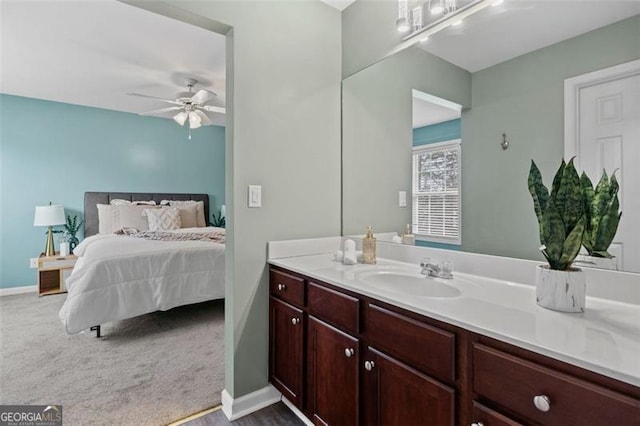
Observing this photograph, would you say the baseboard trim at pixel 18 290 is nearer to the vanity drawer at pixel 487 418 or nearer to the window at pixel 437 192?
the window at pixel 437 192

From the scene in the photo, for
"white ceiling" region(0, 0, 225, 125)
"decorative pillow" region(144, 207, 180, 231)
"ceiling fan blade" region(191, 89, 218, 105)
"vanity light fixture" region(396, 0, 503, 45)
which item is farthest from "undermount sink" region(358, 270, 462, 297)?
"decorative pillow" region(144, 207, 180, 231)

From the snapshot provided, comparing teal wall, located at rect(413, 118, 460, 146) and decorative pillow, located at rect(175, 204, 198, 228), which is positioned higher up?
teal wall, located at rect(413, 118, 460, 146)

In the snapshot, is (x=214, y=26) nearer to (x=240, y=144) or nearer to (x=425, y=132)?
(x=240, y=144)

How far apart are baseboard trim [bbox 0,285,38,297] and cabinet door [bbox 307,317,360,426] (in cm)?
465

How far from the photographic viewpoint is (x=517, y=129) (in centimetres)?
126

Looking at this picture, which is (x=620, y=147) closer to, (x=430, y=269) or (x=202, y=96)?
(x=430, y=269)

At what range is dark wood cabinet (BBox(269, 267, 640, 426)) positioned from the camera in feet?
2.16

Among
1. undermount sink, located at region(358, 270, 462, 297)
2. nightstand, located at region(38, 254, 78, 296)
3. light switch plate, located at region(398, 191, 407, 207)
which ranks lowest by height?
nightstand, located at region(38, 254, 78, 296)

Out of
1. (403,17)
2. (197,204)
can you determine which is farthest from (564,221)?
(197,204)

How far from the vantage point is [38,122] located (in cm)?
414

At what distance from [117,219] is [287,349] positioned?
155 inches

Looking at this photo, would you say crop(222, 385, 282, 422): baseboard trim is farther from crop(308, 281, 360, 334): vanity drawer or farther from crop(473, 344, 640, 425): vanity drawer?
crop(473, 344, 640, 425): vanity drawer

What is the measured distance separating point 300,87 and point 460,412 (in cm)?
178

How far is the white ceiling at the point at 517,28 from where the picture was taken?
3.46 feet
